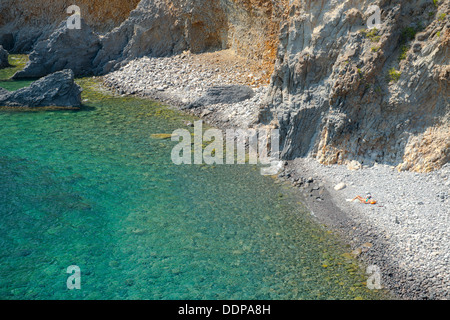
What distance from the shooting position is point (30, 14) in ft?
132

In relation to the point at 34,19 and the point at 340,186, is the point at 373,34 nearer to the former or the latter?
the point at 340,186

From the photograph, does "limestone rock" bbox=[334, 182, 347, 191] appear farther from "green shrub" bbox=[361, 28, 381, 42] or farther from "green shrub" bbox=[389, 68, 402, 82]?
"green shrub" bbox=[361, 28, 381, 42]

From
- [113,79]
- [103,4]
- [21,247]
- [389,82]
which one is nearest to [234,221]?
[21,247]

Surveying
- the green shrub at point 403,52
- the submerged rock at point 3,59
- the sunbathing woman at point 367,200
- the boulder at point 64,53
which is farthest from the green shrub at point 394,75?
the submerged rock at point 3,59

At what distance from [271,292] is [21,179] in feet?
35.8

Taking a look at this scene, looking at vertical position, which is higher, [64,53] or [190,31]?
[190,31]

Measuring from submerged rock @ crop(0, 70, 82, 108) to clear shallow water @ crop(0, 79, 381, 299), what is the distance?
4.92 metres

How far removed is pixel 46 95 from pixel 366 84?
711 inches

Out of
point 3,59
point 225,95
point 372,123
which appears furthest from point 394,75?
point 3,59

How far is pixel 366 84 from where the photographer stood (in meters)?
16.6

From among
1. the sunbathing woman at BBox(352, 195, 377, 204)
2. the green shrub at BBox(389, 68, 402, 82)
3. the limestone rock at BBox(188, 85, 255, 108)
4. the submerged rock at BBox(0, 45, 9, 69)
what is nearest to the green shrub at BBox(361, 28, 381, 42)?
the green shrub at BBox(389, 68, 402, 82)

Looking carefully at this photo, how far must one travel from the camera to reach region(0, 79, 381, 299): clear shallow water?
38.3 ft

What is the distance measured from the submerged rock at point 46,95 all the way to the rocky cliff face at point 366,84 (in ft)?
43.2

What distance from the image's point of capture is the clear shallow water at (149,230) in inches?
460
